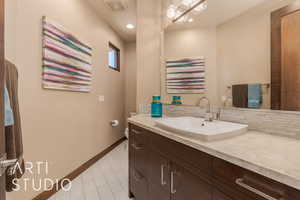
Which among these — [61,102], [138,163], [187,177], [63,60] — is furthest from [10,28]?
[187,177]

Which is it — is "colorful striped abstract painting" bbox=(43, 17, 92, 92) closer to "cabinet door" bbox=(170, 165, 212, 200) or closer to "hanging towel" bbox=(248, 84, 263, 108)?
"cabinet door" bbox=(170, 165, 212, 200)

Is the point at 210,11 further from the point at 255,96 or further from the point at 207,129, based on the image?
the point at 207,129

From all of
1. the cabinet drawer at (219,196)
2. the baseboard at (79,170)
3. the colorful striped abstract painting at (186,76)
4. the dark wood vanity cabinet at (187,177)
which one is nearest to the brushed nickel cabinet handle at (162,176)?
the dark wood vanity cabinet at (187,177)

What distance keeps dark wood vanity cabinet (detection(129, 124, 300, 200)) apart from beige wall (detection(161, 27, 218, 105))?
0.70 meters

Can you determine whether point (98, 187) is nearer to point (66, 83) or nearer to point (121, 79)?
point (66, 83)

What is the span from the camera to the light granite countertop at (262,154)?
1.53ft

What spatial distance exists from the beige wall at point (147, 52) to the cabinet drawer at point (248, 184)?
1624 mm

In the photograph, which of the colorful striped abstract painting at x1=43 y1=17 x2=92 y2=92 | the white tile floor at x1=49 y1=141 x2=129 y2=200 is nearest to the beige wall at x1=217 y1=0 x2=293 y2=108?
the white tile floor at x1=49 y1=141 x2=129 y2=200

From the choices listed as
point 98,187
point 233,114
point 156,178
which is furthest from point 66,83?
point 233,114

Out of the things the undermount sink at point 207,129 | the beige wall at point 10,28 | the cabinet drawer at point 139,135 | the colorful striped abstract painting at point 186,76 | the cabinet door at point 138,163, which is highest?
the beige wall at point 10,28

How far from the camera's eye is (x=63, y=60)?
6.01ft

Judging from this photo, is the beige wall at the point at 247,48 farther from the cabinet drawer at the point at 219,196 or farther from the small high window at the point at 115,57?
the small high window at the point at 115,57

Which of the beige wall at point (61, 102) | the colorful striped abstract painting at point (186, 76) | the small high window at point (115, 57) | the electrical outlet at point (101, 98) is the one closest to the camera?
the beige wall at point (61, 102)

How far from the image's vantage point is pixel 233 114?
120 cm
